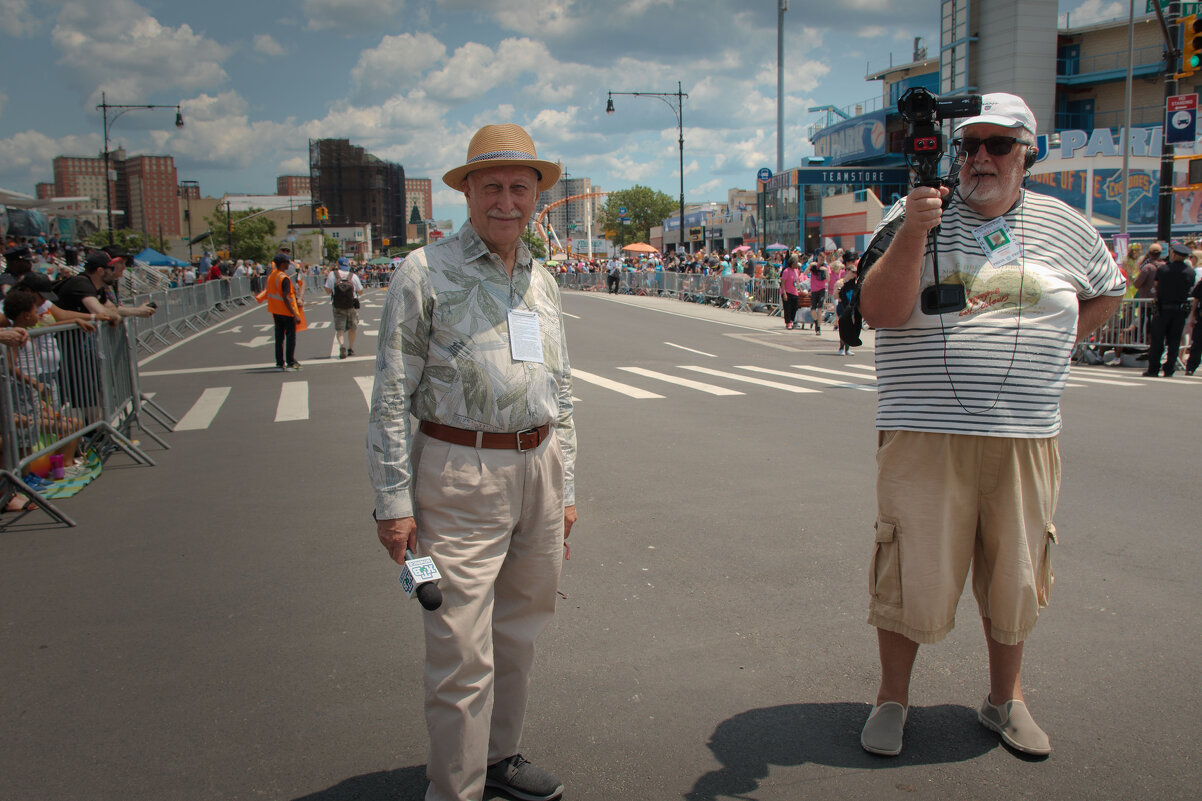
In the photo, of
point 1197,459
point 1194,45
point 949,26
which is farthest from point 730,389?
point 949,26

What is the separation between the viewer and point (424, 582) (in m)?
2.43

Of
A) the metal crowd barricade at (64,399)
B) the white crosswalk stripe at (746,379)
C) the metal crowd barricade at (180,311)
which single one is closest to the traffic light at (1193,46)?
the white crosswalk stripe at (746,379)

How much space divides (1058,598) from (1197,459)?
4282 millimetres

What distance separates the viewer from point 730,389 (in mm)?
12688

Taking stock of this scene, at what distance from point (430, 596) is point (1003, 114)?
2254 mm

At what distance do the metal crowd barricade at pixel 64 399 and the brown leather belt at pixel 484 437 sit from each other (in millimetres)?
4768

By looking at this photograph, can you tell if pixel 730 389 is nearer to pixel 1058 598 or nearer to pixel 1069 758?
pixel 1058 598

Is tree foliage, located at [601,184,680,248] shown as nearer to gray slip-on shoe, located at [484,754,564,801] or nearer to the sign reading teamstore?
the sign reading teamstore

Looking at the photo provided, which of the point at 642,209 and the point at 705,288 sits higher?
the point at 642,209

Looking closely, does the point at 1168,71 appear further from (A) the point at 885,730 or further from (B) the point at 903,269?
(A) the point at 885,730

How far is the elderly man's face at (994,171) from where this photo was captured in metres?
2.80

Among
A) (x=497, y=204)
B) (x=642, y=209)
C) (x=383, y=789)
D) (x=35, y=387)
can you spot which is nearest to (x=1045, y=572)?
(x=497, y=204)

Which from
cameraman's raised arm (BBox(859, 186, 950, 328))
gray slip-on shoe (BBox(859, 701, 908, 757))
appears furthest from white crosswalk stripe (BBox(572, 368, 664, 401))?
cameraman's raised arm (BBox(859, 186, 950, 328))

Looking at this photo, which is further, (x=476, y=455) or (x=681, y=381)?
(x=681, y=381)
